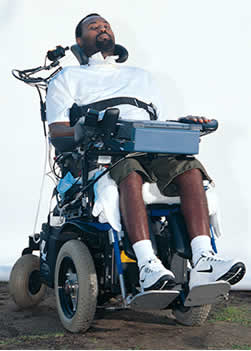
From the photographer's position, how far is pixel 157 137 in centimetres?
206

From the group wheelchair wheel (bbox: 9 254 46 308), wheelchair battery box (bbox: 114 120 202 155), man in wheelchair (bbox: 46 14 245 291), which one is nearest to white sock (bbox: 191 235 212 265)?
man in wheelchair (bbox: 46 14 245 291)

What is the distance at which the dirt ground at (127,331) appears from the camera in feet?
6.78

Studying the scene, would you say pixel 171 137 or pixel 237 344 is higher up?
pixel 171 137

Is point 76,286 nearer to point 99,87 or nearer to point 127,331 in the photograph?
point 127,331

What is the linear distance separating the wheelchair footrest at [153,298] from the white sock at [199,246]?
0.19 metres

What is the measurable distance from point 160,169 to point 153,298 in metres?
0.56

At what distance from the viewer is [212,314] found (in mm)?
2689

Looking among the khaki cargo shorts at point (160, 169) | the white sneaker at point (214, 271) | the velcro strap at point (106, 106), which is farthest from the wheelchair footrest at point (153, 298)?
the velcro strap at point (106, 106)

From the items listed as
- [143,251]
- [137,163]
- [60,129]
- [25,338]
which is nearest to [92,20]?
[60,129]

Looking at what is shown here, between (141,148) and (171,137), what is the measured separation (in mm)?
132

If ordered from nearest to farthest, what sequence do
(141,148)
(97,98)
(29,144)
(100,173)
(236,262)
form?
(236,262) < (141,148) < (100,173) < (97,98) < (29,144)

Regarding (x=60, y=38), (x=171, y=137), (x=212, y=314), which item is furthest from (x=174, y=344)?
(x=60, y=38)

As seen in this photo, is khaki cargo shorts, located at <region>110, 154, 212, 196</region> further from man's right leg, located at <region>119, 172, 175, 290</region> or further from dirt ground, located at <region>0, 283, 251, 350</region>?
dirt ground, located at <region>0, 283, 251, 350</region>

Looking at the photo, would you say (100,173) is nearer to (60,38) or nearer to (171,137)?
(171,137)
